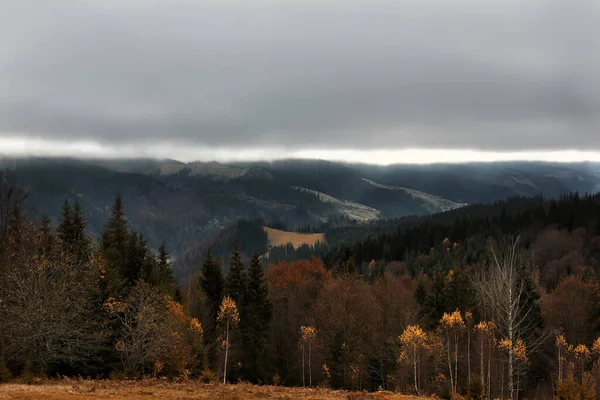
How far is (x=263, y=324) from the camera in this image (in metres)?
A: 67.9

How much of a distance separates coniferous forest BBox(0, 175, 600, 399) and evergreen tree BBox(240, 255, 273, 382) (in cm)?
19

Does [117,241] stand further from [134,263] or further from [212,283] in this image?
[212,283]

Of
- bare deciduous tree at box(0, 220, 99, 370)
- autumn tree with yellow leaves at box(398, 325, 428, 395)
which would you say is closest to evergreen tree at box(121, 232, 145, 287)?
bare deciduous tree at box(0, 220, 99, 370)

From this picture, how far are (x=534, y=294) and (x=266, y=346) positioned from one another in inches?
1664

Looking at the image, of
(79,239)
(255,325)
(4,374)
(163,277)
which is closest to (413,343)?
(255,325)

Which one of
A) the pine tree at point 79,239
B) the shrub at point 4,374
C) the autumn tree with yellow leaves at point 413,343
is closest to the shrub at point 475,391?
the autumn tree with yellow leaves at point 413,343

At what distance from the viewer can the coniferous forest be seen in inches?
1554

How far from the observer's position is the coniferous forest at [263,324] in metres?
39.5

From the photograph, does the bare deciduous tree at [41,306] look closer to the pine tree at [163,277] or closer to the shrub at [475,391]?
the pine tree at [163,277]

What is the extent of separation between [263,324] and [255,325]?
169 centimetres

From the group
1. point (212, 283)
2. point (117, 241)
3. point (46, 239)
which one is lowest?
point (212, 283)

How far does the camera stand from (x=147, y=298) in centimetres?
4881

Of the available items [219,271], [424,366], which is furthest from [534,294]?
[219,271]

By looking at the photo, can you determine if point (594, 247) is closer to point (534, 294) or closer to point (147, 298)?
point (534, 294)
